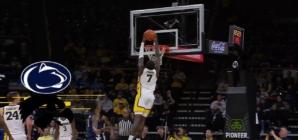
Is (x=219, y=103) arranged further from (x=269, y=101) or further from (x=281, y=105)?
(x=281, y=105)

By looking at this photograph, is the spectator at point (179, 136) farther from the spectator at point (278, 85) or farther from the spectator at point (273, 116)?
the spectator at point (278, 85)

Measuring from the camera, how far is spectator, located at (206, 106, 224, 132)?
56.7 feet

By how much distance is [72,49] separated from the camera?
85.1 ft

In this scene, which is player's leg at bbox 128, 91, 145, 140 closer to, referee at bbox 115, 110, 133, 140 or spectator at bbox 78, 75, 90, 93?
referee at bbox 115, 110, 133, 140

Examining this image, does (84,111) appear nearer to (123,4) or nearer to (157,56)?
(157,56)

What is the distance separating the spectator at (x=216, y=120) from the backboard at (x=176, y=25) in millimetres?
4893

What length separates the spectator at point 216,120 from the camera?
56.7 feet

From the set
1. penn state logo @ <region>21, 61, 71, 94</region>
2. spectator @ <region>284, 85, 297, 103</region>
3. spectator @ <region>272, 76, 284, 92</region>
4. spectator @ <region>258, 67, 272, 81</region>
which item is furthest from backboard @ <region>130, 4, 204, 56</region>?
penn state logo @ <region>21, 61, 71, 94</region>

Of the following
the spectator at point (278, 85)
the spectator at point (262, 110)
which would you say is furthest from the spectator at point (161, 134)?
the spectator at point (278, 85)

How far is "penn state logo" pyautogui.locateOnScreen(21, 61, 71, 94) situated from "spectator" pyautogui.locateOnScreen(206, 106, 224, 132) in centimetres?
1477

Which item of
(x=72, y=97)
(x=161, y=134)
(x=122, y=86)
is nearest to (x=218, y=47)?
(x=161, y=134)

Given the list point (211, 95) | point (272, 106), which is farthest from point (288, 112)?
point (211, 95)

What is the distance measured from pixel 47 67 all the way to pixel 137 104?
7.54 m

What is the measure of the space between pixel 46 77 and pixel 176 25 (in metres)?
10.1
